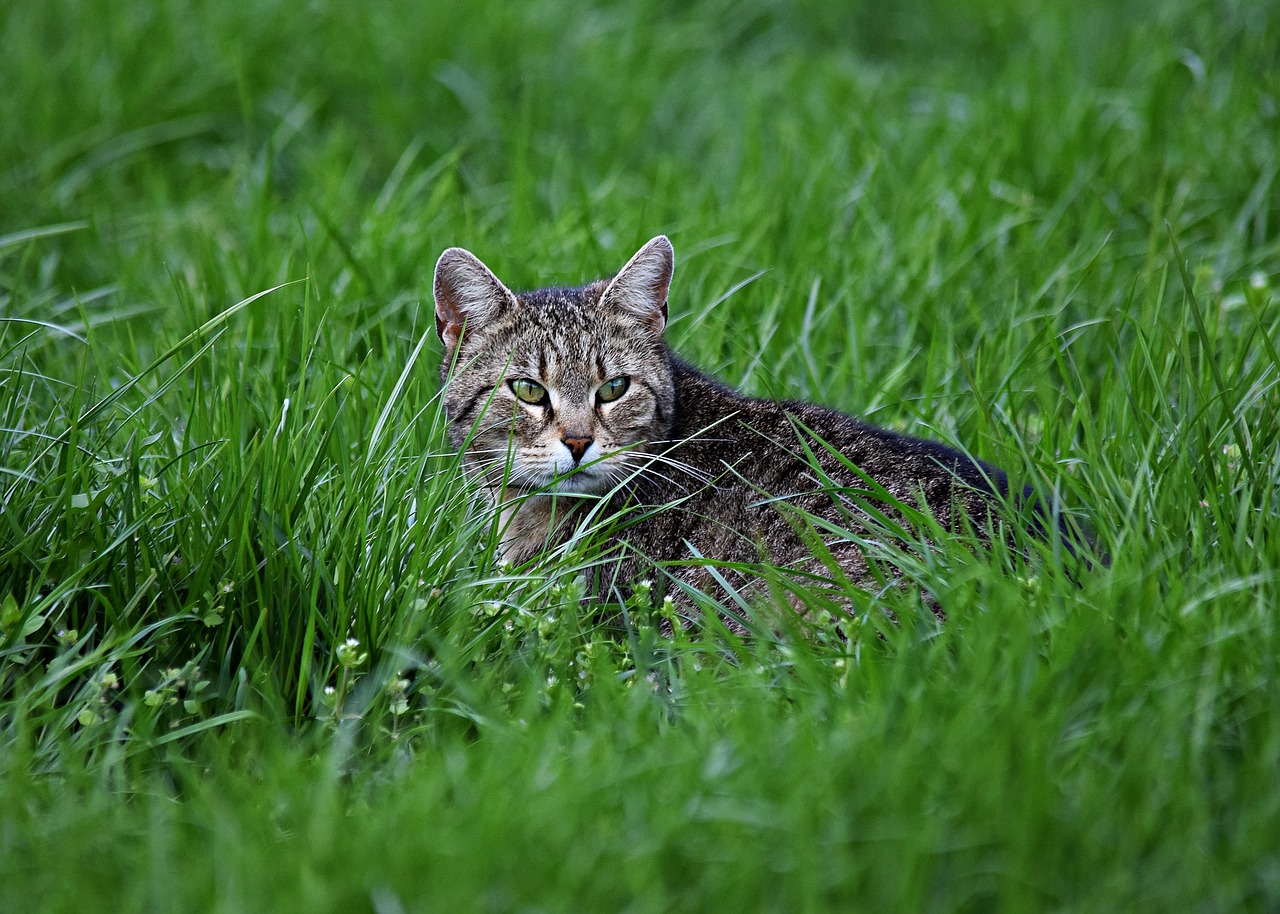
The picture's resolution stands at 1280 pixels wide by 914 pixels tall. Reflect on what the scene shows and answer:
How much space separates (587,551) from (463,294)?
2.95 ft

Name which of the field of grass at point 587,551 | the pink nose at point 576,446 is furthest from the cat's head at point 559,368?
the field of grass at point 587,551

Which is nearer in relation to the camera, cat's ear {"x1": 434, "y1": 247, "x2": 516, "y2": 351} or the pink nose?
the pink nose

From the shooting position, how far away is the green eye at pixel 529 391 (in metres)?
3.46

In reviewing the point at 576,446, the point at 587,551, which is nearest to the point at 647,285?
the point at 576,446

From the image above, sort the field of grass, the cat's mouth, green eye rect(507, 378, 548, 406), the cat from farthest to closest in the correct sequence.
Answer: green eye rect(507, 378, 548, 406) → the cat's mouth → the cat → the field of grass

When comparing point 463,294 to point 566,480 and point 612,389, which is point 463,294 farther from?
point 566,480

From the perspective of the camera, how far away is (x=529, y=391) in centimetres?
347

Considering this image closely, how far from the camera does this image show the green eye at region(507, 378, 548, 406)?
3457 mm

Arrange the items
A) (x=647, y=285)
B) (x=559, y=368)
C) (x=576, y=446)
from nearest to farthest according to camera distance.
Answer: (x=576, y=446), (x=559, y=368), (x=647, y=285)

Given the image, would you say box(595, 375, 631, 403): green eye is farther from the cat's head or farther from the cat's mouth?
the cat's mouth

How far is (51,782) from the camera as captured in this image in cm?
221

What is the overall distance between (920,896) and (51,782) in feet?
5.04

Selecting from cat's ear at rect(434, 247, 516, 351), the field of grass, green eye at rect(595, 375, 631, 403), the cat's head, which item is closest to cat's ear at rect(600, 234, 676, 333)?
the cat's head

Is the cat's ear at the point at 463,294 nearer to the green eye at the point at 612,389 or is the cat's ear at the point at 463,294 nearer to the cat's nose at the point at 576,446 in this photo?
the green eye at the point at 612,389
